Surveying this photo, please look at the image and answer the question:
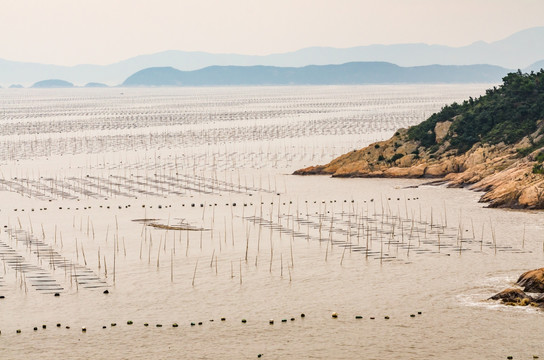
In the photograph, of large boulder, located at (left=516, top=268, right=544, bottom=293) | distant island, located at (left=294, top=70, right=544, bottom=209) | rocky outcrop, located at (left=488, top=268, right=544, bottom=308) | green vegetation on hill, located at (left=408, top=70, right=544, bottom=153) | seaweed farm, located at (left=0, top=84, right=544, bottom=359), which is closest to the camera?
seaweed farm, located at (left=0, top=84, right=544, bottom=359)

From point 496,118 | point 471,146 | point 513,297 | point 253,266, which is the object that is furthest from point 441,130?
point 513,297

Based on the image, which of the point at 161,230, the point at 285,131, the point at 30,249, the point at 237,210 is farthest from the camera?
the point at 285,131

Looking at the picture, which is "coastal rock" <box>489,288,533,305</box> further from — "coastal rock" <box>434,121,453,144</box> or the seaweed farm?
"coastal rock" <box>434,121,453,144</box>

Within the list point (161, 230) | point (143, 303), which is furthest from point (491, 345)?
point (161, 230)

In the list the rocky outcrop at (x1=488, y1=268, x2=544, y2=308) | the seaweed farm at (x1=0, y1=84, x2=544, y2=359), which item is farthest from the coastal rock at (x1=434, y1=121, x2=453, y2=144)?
the rocky outcrop at (x1=488, y1=268, x2=544, y2=308)

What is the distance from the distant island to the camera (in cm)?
5569

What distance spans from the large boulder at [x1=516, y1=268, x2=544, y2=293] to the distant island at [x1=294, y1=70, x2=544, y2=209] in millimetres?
21712

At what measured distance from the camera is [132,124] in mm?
116562

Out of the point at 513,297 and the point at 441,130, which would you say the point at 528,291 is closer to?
the point at 513,297

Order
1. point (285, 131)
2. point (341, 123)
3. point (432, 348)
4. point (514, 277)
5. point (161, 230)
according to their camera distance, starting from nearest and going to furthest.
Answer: point (432, 348) → point (514, 277) → point (161, 230) → point (285, 131) → point (341, 123)

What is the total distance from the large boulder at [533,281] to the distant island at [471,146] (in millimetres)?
21712

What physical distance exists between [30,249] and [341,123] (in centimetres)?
7867

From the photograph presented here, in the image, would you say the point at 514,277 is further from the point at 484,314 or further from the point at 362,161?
the point at 362,161

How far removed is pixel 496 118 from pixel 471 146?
168 inches
